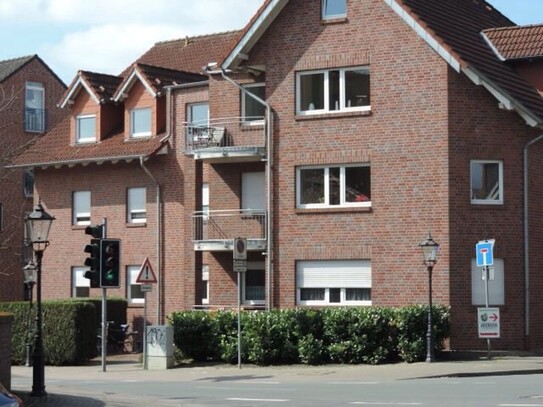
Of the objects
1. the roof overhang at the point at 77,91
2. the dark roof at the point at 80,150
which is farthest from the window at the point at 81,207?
the roof overhang at the point at 77,91

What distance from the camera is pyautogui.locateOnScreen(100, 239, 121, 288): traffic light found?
29.1 meters

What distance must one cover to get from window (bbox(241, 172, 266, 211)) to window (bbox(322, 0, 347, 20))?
17.9 ft

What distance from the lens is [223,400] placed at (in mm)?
21984

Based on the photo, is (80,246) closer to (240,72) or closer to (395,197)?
(240,72)

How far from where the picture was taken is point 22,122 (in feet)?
180

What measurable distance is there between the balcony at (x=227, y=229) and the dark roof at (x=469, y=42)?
24.2 feet

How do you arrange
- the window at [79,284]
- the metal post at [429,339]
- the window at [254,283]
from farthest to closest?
the window at [79,284] < the window at [254,283] < the metal post at [429,339]

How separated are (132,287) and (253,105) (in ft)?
32.3

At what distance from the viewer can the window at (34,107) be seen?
55.7m

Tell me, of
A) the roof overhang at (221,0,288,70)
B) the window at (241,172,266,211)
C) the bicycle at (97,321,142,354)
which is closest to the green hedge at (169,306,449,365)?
the window at (241,172,266,211)

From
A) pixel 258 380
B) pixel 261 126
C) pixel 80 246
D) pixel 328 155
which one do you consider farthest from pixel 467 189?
pixel 80 246

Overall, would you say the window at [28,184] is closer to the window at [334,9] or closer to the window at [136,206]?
the window at [136,206]

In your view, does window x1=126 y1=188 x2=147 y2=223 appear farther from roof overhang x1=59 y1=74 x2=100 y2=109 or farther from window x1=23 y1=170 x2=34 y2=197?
window x1=23 y1=170 x2=34 y2=197

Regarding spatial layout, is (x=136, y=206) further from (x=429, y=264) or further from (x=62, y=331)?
(x=429, y=264)
